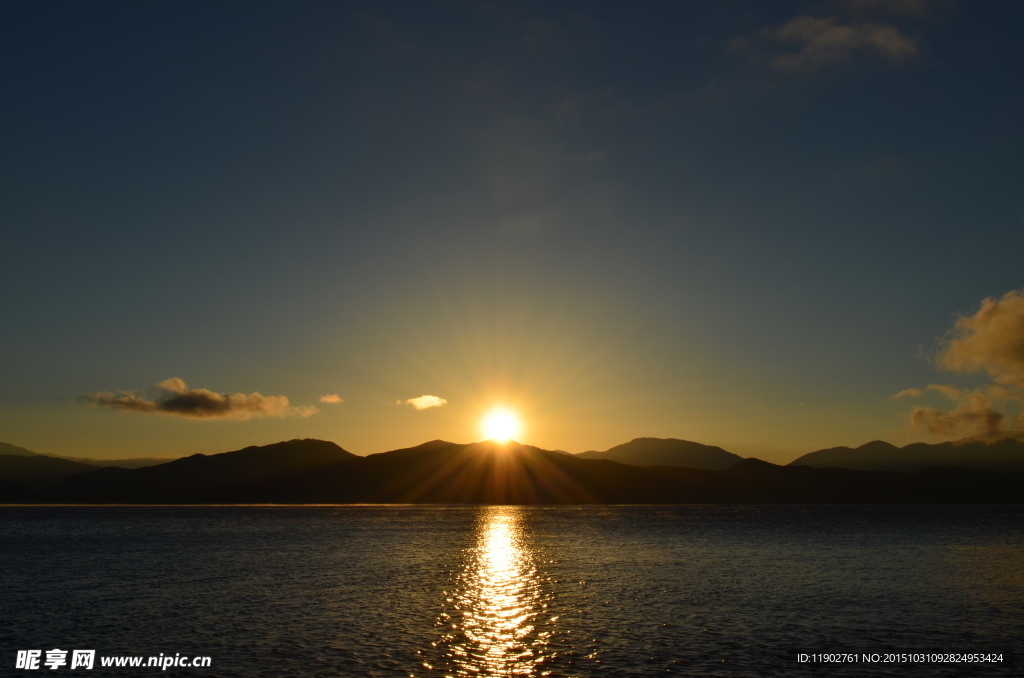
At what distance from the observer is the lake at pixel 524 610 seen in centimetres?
3297

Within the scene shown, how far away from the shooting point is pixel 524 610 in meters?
47.1

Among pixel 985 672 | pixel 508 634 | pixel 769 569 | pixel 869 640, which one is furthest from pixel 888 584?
pixel 508 634

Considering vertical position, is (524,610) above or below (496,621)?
below

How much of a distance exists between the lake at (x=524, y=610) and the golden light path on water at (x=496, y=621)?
181 millimetres

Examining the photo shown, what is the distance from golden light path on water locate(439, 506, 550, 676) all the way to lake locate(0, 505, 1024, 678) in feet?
0.59

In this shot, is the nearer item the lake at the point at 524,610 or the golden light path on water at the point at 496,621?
the golden light path on water at the point at 496,621

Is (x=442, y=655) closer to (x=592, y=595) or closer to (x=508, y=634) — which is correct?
(x=508, y=634)

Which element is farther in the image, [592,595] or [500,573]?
[500,573]

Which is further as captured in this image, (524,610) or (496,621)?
(524,610)

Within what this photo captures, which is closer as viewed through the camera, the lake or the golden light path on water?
the golden light path on water

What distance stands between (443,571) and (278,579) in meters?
16.3

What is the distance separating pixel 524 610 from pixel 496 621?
4.37 m

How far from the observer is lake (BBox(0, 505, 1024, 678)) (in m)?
33.0

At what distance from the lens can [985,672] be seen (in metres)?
30.9
